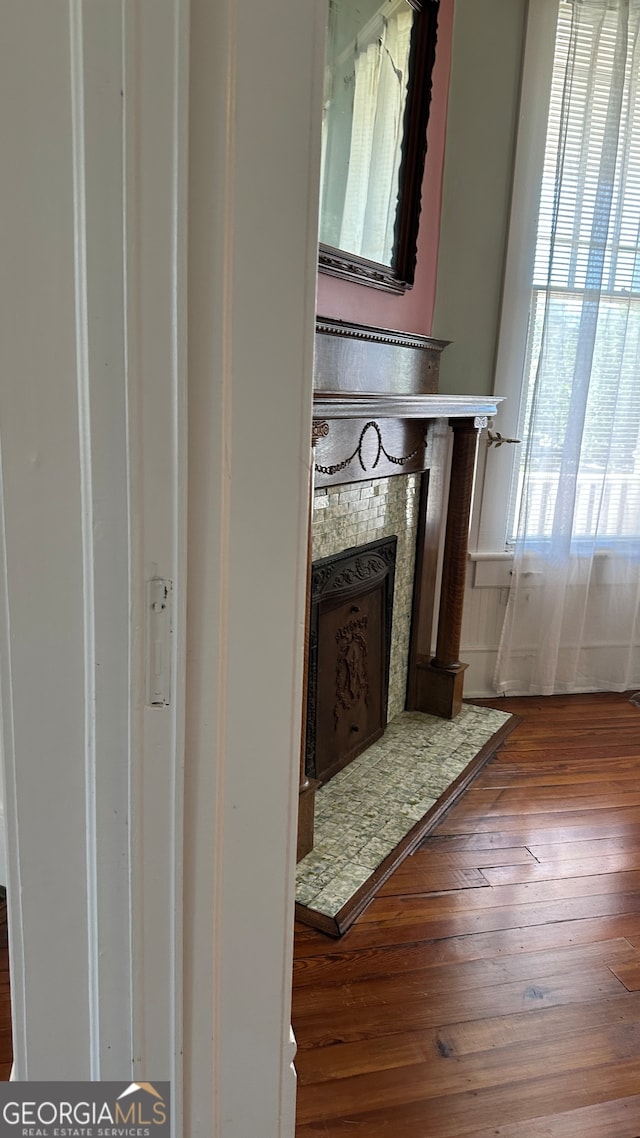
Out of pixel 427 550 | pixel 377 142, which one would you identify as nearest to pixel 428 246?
pixel 377 142

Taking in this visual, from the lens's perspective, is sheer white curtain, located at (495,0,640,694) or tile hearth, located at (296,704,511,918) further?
sheer white curtain, located at (495,0,640,694)

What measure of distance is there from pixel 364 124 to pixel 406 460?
98cm

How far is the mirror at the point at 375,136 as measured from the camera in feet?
6.40

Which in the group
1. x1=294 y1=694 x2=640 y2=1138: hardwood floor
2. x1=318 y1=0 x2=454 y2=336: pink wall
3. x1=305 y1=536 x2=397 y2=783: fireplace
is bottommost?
x1=294 y1=694 x2=640 y2=1138: hardwood floor

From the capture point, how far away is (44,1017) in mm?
852

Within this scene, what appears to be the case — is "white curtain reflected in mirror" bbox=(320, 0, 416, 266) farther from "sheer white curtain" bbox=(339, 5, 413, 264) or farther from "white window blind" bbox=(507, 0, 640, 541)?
"white window blind" bbox=(507, 0, 640, 541)

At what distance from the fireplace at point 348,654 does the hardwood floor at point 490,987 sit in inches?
15.6

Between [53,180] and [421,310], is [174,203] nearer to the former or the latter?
[53,180]

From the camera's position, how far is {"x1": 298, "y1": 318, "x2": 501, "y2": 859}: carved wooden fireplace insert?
1960 mm

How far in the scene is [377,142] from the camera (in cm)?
217

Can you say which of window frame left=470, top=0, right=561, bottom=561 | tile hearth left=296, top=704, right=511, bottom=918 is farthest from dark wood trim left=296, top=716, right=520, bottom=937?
window frame left=470, top=0, right=561, bottom=561

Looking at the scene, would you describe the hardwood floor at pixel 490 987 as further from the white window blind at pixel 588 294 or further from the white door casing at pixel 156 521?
the white window blind at pixel 588 294

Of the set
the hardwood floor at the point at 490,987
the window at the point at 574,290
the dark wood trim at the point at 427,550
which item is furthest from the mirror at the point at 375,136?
the hardwood floor at the point at 490,987

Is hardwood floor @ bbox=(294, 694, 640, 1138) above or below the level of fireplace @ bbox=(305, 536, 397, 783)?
below
